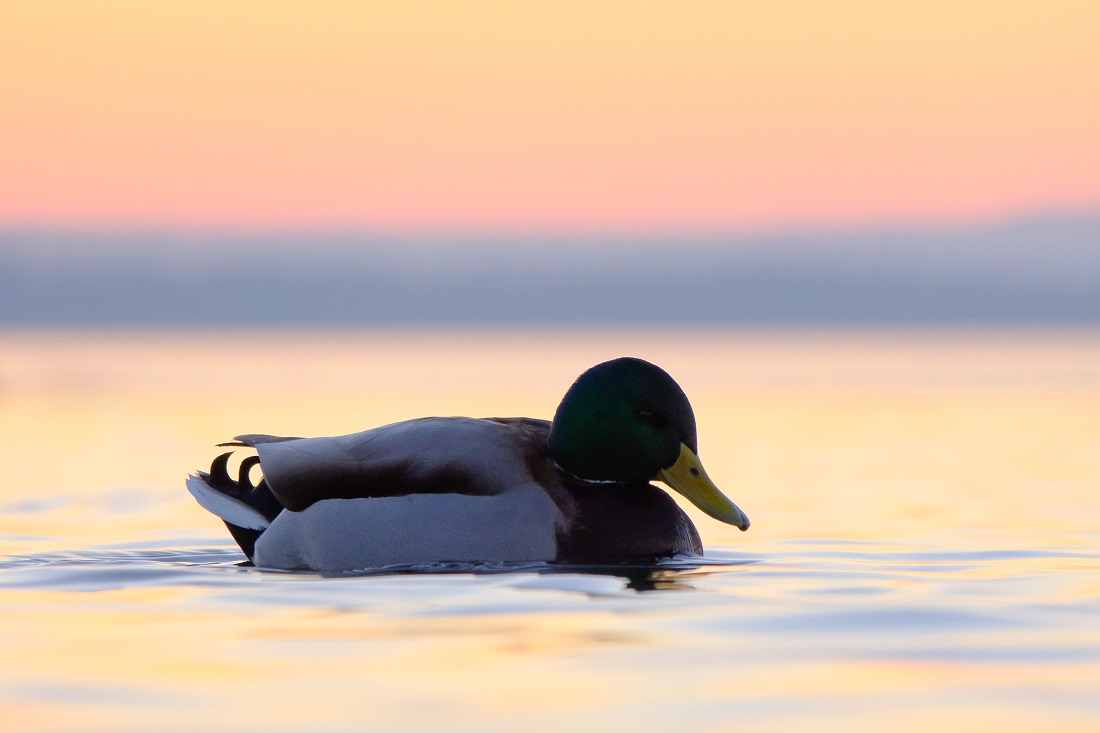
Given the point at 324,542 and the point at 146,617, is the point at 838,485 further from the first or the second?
the point at 146,617

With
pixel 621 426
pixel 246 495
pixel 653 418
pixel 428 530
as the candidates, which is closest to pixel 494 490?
pixel 428 530

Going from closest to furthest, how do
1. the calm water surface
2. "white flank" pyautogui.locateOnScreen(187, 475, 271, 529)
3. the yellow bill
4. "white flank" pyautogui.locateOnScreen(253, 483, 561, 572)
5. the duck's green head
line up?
the calm water surface
"white flank" pyautogui.locateOnScreen(253, 483, 561, 572)
the yellow bill
the duck's green head
"white flank" pyautogui.locateOnScreen(187, 475, 271, 529)

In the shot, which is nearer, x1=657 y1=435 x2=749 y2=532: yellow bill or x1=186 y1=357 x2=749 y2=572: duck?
x1=186 y1=357 x2=749 y2=572: duck

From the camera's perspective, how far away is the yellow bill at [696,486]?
716 centimetres

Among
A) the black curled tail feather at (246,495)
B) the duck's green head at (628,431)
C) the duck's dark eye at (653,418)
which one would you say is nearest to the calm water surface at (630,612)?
the black curled tail feather at (246,495)

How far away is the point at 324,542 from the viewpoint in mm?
6957

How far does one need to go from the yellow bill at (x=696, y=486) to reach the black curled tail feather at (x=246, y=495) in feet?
5.58

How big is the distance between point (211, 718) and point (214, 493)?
3.69 m

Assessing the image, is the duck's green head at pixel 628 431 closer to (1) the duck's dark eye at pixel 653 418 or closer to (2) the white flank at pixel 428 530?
(1) the duck's dark eye at pixel 653 418

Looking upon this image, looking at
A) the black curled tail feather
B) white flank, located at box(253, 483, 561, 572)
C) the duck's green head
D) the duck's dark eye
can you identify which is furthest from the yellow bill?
the black curled tail feather

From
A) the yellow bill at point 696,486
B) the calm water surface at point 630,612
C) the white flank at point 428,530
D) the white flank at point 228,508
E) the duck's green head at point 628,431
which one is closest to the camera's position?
the calm water surface at point 630,612

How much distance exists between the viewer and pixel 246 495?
25.1ft

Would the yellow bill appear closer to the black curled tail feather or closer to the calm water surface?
the calm water surface

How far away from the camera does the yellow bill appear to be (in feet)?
23.5
